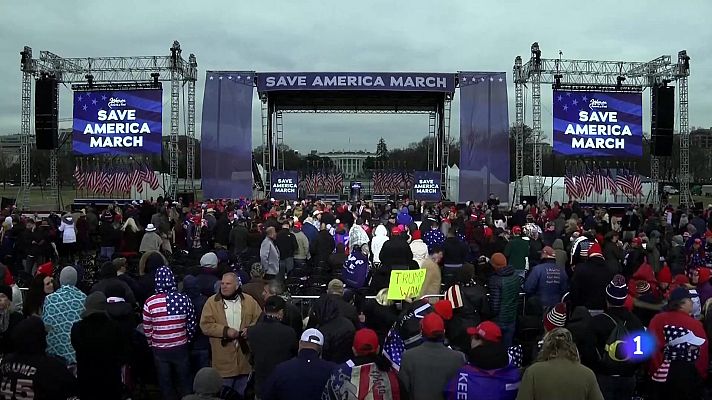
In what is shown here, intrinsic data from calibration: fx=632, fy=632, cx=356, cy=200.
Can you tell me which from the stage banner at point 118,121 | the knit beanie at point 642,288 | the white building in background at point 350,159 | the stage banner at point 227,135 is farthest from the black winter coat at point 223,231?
the white building in background at point 350,159

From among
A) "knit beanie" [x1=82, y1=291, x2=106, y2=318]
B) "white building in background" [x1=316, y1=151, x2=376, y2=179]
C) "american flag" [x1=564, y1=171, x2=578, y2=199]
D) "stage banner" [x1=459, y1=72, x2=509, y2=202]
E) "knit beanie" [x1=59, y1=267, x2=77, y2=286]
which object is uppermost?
"white building in background" [x1=316, y1=151, x2=376, y2=179]

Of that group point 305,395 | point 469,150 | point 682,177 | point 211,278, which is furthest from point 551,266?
point 682,177

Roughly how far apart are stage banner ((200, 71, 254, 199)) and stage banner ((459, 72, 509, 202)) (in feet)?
29.1

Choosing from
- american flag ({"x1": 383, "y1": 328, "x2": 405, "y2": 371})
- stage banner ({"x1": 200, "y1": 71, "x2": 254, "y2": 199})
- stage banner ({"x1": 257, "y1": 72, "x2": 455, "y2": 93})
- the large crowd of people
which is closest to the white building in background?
stage banner ({"x1": 257, "y1": 72, "x2": 455, "y2": 93})

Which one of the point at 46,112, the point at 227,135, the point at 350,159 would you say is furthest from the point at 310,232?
the point at 350,159

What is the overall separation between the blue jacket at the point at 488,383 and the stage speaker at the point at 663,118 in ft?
77.1

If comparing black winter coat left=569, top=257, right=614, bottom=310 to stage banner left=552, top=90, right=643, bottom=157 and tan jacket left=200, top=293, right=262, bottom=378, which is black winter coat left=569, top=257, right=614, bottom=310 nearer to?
tan jacket left=200, top=293, right=262, bottom=378

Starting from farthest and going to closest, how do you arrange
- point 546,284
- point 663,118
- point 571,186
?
point 571,186, point 663,118, point 546,284

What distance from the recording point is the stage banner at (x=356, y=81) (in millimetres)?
26438

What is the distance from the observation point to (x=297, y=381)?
3.87 metres

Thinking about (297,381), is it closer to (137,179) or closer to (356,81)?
(137,179)

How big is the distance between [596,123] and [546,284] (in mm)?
19674

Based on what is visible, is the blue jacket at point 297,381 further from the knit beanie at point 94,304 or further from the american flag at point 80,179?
the american flag at point 80,179

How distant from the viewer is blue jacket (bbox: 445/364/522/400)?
371cm
